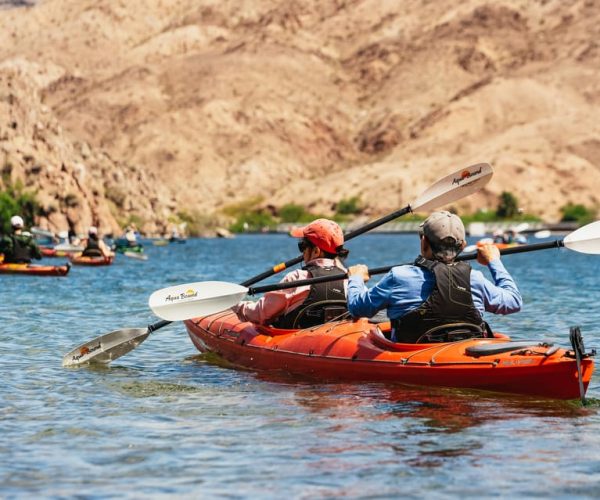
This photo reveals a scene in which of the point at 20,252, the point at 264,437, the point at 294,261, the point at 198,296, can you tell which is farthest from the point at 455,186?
the point at 20,252

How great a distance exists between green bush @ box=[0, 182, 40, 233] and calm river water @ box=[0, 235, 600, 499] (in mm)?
83256

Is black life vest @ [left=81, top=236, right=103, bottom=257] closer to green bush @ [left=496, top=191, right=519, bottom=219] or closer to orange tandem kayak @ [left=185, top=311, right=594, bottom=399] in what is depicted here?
orange tandem kayak @ [left=185, top=311, right=594, bottom=399]

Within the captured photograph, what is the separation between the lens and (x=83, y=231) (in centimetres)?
10950

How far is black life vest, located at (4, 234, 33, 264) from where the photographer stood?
3023 cm

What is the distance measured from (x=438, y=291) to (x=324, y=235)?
2.22 m

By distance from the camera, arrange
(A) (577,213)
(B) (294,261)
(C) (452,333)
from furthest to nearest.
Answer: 1. (A) (577,213)
2. (B) (294,261)
3. (C) (452,333)

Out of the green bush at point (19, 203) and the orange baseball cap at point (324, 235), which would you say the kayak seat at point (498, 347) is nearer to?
the orange baseball cap at point (324, 235)

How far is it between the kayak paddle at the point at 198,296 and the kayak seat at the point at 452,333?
9.53 feet

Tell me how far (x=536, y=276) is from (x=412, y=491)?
35.7m

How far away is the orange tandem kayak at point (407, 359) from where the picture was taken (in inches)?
404

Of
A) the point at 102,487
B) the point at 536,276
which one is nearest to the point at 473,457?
the point at 102,487

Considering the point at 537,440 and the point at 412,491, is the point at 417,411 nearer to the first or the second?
the point at 537,440

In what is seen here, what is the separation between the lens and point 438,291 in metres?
10.5

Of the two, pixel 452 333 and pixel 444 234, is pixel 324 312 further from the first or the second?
pixel 444 234
